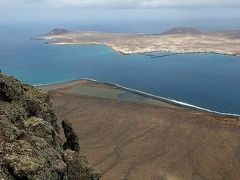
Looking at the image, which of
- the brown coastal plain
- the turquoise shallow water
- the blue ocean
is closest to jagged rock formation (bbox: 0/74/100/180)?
the brown coastal plain

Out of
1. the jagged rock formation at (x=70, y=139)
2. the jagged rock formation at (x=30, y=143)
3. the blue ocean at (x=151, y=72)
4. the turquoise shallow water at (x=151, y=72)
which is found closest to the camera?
the jagged rock formation at (x=30, y=143)

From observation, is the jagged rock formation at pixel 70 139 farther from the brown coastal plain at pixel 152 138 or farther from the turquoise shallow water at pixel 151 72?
the turquoise shallow water at pixel 151 72

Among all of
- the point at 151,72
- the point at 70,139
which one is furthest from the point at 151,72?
the point at 70,139

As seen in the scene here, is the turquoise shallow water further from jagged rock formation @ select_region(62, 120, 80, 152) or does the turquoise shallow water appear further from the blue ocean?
jagged rock formation @ select_region(62, 120, 80, 152)

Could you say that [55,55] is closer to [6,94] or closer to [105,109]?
[105,109]

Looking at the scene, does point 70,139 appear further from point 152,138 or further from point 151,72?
point 151,72

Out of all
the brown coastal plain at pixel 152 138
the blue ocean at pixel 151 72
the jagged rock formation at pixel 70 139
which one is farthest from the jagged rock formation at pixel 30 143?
the blue ocean at pixel 151 72
